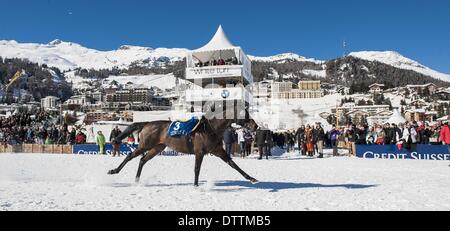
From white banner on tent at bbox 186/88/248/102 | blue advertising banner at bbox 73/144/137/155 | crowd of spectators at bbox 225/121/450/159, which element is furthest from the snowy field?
white banner on tent at bbox 186/88/248/102

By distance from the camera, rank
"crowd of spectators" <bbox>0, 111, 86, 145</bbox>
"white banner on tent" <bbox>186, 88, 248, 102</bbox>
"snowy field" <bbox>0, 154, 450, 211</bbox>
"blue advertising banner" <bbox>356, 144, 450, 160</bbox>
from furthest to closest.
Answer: "white banner on tent" <bbox>186, 88, 248, 102</bbox> → "crowd of spectators" <bbox>0, 111, 86, 145</bbox> → "blue advertising banner" <bbox>356, 144, 450, 160</bbox> → "snowy field" <bbox>0, 154, 450, 211</bbox>

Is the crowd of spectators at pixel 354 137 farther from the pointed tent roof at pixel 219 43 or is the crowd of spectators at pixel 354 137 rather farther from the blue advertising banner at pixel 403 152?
the pointed tent roof at pixel 219 43

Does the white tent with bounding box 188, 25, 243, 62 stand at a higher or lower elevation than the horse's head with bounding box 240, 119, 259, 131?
higher

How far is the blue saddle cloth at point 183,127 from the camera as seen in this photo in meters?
8.92

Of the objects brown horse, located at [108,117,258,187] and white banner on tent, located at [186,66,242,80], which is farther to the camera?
white banner on tent, located at [186,66,242,80]

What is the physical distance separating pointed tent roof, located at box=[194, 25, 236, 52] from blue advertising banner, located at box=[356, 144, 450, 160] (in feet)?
92.7

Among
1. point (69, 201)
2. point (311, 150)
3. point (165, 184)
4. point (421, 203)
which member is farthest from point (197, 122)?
point (311, 150)

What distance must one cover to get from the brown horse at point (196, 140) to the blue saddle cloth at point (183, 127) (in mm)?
85

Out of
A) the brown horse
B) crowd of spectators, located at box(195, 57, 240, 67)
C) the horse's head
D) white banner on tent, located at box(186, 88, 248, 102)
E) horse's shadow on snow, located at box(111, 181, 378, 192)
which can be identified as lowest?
horse's shadow on snow, located at box(111, 181, 378, 192)

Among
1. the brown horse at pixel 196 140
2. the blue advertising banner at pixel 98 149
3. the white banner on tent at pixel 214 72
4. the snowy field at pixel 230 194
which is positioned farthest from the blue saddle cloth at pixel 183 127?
the white banner on tent at pixel 214 72

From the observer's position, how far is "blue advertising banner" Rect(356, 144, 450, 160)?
17.8 meters

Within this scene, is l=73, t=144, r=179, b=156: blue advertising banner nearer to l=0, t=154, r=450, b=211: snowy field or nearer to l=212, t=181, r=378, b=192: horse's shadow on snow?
l=0, t=154, r=450, b=211: snowy field

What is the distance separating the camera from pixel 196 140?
8.78m
